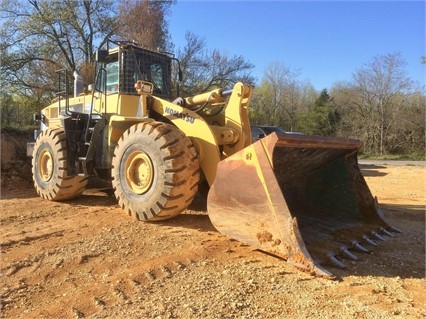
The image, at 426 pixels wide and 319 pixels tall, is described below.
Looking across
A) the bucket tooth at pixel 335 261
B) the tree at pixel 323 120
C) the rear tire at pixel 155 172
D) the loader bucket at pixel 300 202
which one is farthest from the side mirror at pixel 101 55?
the tree at pixel 323 120

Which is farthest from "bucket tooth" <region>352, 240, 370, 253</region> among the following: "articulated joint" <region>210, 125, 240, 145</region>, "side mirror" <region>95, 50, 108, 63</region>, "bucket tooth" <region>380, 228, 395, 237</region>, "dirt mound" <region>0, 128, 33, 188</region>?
"dirt mound" <region>0, 128, 33, 188</region>

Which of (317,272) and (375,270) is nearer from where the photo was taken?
(317,272)

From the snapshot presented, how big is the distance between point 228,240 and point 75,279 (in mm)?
1786

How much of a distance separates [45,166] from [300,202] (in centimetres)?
472

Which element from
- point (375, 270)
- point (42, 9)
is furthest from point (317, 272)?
point (42, 9)

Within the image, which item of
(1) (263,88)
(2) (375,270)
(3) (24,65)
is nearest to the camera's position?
(2) (375,270)

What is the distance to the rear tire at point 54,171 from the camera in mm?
6941

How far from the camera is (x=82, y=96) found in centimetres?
754

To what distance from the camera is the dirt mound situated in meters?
10.4

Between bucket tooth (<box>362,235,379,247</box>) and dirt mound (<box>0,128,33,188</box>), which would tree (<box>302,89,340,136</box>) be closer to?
dirt mound (<box>0,128,33,188</box>)

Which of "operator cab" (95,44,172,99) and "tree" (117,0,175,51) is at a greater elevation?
"tree" (117,0,175,51)

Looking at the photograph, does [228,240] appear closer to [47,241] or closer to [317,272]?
[317,272]

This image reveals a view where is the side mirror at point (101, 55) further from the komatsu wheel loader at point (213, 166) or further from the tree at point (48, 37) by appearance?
the tree at point (48, 37)

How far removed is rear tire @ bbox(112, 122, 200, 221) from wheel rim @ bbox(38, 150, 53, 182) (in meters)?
2.23
